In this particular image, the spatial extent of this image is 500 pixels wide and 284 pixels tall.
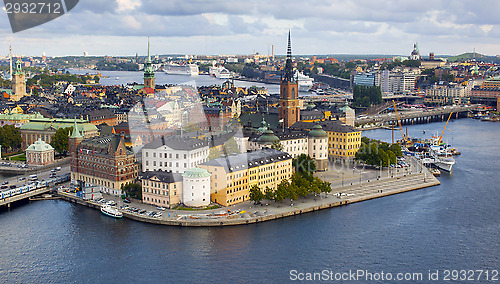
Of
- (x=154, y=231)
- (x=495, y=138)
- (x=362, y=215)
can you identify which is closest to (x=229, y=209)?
(x=154, y=231)

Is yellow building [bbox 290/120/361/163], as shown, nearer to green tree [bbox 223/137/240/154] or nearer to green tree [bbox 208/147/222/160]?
green tree [bbox 223/137/240/154]

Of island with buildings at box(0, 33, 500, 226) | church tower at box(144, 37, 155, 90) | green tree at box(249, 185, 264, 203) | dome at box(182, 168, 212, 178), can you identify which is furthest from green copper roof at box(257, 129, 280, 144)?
church tower at box(144, 37, 155, 90)

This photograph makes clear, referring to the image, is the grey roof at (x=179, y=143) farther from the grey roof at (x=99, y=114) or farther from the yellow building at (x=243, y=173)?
the grey roof at (x=99, y=114)

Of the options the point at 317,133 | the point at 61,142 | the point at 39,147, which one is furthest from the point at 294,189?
the point at 61,142

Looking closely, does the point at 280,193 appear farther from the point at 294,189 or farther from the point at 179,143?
the point at 179,143

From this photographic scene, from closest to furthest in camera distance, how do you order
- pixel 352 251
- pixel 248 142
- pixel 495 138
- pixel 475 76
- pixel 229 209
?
pixel 352 251
pixel 229 209
pixel 248 142
pixel 495 138
pixel 475 76

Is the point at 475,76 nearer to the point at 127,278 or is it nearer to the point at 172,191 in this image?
the point at 172,191
